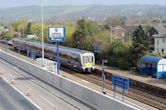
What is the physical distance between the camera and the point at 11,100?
31.1 meters

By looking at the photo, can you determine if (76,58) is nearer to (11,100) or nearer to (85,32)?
(11,100)

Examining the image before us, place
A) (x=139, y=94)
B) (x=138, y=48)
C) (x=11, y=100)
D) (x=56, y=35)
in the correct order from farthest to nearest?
(x=138, y=48) → (x=56, y=35) → (x=139, y=94) → (x=11, y=100)

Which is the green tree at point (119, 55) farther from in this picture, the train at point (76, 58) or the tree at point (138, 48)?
the train at point (76, 58)

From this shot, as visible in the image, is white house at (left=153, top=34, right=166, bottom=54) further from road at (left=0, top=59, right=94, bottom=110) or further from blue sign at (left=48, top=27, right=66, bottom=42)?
road at (left=0, top=59, right=94, bottom=110)

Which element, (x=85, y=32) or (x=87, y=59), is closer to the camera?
(x=87, y=59)

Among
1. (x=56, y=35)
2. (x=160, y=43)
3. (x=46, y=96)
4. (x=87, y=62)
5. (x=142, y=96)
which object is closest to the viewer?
(x=46, y=96)

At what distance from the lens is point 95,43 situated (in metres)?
70.7

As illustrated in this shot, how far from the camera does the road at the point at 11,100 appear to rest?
1098 inches

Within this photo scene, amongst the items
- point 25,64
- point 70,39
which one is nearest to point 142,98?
point 25,64

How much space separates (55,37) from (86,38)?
83.4ft

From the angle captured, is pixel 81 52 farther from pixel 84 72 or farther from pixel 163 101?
pixel 163 101

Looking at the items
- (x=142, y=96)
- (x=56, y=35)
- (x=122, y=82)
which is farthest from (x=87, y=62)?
(x=122, y=82)

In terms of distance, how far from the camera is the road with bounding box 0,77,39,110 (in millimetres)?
27892

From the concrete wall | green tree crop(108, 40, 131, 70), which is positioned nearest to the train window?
the concrete wall
